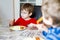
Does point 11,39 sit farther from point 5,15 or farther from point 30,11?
point 5,15

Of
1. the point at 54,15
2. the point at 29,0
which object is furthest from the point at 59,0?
the point at 29,0

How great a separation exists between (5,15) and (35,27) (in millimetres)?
1506

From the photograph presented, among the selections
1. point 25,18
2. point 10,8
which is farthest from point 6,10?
point 25,18

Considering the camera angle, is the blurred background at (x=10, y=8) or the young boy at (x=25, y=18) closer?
the young boy at (x=25, y=18)

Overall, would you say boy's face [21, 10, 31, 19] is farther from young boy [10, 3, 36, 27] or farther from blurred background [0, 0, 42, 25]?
blurred background [0, 0, 42, 25]

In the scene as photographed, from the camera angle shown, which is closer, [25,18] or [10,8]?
[25,18]

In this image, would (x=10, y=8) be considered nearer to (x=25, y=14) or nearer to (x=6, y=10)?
(x=6, y=10)

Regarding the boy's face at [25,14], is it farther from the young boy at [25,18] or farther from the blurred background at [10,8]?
the blurred background at [10,8]

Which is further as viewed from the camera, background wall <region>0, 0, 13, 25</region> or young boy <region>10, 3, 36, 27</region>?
background wall <region>0, 0, 13, 25</region>

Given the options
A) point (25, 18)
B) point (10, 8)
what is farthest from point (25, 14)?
point (10, 8)

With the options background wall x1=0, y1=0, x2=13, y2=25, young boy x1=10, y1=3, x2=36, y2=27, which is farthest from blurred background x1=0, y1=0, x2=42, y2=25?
young boy x1=10, y1=3, x2=36, y2=27

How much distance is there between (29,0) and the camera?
10.2ft

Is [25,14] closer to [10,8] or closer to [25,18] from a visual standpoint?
[25,18]

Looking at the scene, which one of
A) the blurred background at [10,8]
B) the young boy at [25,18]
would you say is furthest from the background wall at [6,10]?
the young boy at [25,18]
